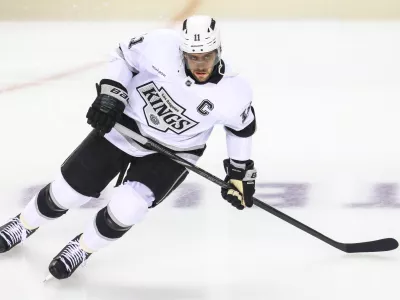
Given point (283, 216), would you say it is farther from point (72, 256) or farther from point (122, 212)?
point (72, 256)

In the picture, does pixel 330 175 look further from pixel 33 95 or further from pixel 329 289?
pixel 33 95

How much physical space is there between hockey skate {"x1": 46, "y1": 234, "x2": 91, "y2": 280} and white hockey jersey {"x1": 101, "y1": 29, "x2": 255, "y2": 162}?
1.33ft

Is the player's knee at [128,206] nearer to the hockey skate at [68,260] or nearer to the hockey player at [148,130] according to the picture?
the hockey player at [148,130]

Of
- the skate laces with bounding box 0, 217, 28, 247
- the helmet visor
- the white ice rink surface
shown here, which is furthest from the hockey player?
the white ice rink surface

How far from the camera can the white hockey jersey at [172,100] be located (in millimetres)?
2639

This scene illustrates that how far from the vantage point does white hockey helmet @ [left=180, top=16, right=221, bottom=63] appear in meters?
2.48

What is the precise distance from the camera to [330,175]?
361 cm

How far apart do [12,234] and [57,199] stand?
10.9 inches

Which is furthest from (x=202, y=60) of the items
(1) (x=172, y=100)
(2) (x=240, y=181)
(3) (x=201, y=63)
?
(2) (x=240, y=181)

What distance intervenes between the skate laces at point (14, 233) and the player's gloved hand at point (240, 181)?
778 mm

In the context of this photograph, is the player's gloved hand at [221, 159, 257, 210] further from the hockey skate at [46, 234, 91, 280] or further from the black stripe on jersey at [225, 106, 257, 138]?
the hockey skate at [46, 234, 91, 280]

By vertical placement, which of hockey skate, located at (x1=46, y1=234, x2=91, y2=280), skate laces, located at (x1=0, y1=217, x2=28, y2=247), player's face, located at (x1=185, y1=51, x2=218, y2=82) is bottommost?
hockey skate, located at (x1=46, y1=234, x2=91, y2=280)

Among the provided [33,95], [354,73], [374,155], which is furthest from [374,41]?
[33,95]

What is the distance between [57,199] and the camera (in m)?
2.84
